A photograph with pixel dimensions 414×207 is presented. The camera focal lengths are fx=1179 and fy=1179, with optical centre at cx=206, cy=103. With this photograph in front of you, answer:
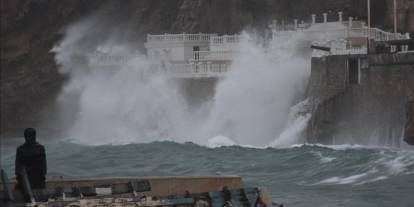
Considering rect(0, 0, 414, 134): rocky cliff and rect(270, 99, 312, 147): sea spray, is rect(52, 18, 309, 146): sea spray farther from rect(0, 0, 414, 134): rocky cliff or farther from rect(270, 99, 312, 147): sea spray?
rect(270, 99, 312, 147): sea spray

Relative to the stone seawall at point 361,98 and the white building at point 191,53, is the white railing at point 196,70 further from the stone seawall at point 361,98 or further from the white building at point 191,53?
the stone seawall at point 361,98

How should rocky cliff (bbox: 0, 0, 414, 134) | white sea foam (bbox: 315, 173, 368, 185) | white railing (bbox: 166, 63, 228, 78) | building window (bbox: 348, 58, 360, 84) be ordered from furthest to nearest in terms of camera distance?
rocky cliff (bbox: 0, 0, 414, 134)
white railing (bbox: 166, 63, 228, 78)
building window (bbox: 348, 58, 360, 84)
white sea foam (bbox: 315, 173, 368, 185)

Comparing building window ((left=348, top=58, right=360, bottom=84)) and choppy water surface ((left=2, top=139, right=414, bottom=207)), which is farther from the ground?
building window ((left=348, top=58, right=360, bottom=84))

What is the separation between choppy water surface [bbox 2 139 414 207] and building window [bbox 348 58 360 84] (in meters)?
3.18

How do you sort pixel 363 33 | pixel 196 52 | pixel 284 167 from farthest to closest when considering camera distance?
1. pixel 196 52
2. pixel 363 33
3. pixel 284 167

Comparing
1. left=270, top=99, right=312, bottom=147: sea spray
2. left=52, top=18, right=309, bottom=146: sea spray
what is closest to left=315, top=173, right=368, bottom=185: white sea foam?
left=270, top=99, right=312, bottom=147: sea spray

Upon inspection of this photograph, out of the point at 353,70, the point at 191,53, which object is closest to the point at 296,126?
the point at 353,70

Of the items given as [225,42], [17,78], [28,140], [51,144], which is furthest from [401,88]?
[17,78]

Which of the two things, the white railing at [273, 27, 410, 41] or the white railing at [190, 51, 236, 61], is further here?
the white railing at [190, 51, 236, 61]

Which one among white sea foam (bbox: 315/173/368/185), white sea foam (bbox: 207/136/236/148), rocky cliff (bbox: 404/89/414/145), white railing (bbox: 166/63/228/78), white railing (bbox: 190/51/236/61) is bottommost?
white sea foam (bbox: 207/136/236/148)

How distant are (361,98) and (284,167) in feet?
24.3

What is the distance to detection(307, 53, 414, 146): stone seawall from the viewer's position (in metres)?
40.6

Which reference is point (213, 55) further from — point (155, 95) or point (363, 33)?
point (363, 33)

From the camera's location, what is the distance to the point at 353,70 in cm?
4344
